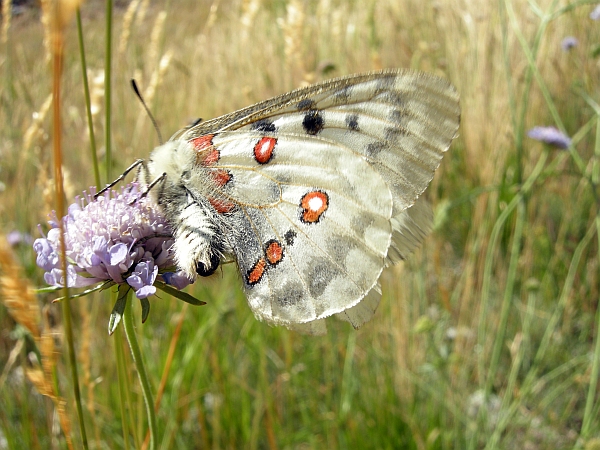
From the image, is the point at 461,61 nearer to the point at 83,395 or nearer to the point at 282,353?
the point at 282,353

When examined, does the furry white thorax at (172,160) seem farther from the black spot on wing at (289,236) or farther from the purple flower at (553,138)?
the purple flower at (553,138)

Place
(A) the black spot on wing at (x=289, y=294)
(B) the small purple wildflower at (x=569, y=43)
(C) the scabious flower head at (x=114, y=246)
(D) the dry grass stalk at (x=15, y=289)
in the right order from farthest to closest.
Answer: (B) the small purple wildflower at (x=569, y=43), (A) the black spot on wing at (x=289, y=294), (C) the scabious flower head at (x=114, y=246), (D) the dry grass stalk at (x=15, y=289)

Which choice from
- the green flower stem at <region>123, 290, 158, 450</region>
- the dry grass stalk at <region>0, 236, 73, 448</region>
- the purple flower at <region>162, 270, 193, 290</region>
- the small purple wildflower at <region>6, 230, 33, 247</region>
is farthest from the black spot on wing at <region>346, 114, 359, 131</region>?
the small purple wildflower at <region>6, 230, 33, 247</region>

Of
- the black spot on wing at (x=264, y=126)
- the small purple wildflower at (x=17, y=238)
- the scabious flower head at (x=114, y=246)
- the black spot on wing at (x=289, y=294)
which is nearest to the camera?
the scabious flower head at (x=114, y=246)

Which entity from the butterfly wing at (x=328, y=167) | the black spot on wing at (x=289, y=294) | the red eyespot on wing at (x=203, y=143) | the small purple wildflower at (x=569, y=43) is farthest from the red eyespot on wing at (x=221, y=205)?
the small purple wildflower at (x=569, y=43)

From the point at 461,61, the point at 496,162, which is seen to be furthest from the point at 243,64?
the point at 496,162

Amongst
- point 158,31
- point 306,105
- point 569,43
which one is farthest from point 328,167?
point 569,43

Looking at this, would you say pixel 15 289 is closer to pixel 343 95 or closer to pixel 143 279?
pixel 143 279

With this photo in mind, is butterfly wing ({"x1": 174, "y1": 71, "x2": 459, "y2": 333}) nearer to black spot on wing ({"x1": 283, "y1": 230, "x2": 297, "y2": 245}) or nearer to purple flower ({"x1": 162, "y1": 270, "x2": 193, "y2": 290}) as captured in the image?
black spot on wing ({"x1": 283, "y1": 230, "x2": 297, "y2": 245})
